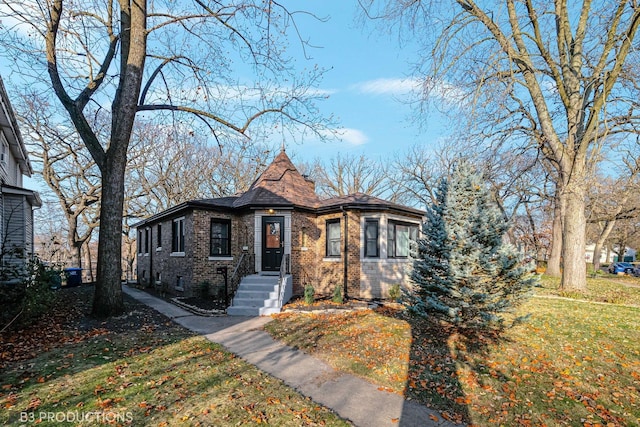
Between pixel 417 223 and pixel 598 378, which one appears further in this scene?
pixel 417 223

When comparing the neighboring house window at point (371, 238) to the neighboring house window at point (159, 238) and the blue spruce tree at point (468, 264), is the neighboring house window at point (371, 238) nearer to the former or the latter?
the blue spruce tree at point (468, 264)

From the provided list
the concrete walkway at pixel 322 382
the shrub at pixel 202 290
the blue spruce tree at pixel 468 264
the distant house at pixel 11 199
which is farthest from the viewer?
the shrub at pixel 202 290

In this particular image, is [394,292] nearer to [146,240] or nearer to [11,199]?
[11,199]

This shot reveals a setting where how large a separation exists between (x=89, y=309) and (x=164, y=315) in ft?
7.26

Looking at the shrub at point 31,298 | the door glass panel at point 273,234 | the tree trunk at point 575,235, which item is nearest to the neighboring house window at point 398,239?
the door glass panel at point 273,234

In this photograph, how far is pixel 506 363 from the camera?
5609mm

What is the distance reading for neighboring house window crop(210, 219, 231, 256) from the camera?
1302cm

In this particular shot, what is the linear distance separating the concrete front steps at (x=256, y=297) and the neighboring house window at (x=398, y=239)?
15.7 ft

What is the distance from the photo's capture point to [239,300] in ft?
34.7

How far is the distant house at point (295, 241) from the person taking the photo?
41.4 ft

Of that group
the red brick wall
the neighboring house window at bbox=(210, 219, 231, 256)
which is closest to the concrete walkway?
the neighboring house window at bbox=(210, 219, 231, 256)

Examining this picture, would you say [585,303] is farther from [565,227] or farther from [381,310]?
[381,310]

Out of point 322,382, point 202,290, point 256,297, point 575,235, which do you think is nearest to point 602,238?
point 575,235

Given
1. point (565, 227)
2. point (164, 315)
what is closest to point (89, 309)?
point (164, 315)
